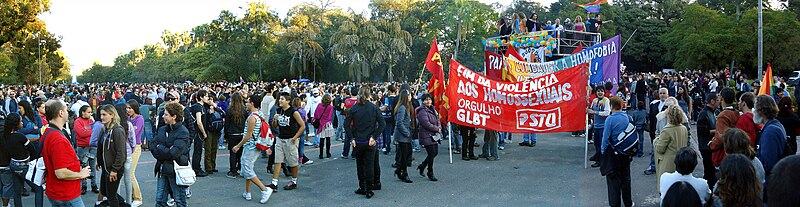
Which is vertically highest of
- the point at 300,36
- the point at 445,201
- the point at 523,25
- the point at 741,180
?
the point at 300,36

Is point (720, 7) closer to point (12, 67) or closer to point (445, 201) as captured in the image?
point (445, 201)

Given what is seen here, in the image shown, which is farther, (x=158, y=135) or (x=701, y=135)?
(x=701, y=135)

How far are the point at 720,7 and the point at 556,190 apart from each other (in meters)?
59.5

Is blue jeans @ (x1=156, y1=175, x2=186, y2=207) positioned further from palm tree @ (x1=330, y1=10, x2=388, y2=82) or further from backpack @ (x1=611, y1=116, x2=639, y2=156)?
palm tree @ (x1=330, y1=10, x2=388, y2=82)

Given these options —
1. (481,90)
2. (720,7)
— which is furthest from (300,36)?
(481,90)

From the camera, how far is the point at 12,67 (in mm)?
Answer: 51094

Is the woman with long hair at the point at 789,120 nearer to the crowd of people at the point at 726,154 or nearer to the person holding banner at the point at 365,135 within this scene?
the crowd of people at the point at 726,154

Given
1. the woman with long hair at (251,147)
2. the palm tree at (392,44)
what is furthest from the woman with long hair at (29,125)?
the palm tree at (392,44)

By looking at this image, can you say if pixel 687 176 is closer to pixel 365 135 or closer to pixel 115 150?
pixel 365 135

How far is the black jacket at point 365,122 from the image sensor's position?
27.0 feet

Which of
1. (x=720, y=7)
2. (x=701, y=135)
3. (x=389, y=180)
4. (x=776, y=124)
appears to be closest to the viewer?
(x=776, y=124)

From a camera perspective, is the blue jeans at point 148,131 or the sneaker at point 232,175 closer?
the sneaker at point 232,175

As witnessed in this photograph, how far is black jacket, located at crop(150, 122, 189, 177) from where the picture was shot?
6582mm

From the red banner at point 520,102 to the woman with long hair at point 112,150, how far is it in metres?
5.71
